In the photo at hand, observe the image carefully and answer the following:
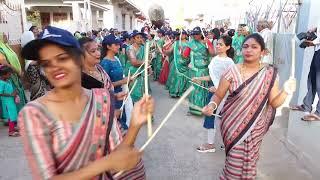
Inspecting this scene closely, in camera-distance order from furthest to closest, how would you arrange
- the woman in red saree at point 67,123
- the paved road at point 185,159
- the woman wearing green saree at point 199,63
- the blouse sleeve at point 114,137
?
the woman wearing green saree at point 199,63 → the paved road at point 185,159 → the blouse sleeve at point 114,137 → the woman in red saree at point 67,123

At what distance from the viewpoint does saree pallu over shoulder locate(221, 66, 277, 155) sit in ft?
9.32

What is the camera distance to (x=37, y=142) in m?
1.34

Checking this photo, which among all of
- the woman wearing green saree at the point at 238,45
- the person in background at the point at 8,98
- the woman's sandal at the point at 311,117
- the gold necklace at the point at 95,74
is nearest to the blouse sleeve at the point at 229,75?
the gold necklace at the point at 95,74

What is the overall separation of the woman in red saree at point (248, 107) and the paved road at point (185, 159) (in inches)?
43.1

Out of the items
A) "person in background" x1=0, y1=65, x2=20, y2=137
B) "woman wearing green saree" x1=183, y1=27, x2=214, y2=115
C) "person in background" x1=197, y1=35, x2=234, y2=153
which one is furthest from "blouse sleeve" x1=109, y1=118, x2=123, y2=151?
"woman wearing green saree" x1=183, y1=27, x2=214, y2=115

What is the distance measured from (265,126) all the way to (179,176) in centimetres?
137

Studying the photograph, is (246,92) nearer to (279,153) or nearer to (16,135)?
(279,153)

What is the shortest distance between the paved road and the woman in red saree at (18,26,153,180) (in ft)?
8.40

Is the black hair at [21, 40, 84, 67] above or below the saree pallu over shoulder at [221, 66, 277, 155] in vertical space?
above

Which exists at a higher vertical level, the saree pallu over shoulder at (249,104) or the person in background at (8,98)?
the saree pallu over shoulder at (249,104)

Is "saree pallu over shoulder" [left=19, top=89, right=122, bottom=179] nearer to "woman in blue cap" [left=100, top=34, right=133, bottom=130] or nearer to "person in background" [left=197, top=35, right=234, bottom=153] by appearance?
"woman in blue cap" [left=100, top=34, right=133, bottom=130]

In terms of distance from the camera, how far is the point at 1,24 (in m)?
8.26

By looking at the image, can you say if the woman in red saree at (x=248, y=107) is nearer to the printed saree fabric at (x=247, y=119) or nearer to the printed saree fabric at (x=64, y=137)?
the printed saree fabric at (x=247, y=119)

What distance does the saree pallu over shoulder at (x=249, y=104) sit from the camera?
9.32 feet
